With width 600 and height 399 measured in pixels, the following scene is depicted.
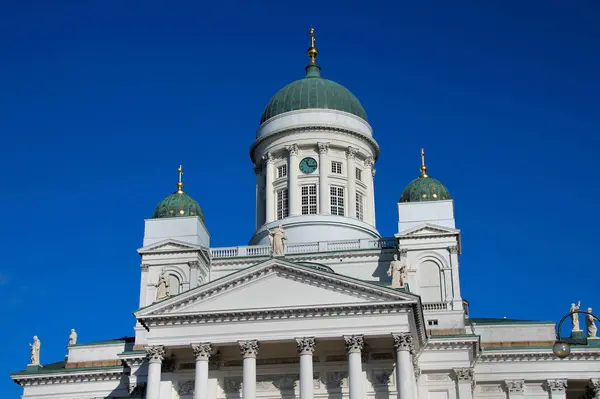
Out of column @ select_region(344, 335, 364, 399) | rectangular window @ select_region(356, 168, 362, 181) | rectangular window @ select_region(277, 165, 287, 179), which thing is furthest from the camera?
rectangular window @ select_region(356, 168, 362, 181)

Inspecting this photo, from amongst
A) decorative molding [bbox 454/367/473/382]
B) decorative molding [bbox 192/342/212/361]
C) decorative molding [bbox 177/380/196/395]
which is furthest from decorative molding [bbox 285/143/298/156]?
decorative molding [bbox 192/342/212/361]

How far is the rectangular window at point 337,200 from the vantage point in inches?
2381

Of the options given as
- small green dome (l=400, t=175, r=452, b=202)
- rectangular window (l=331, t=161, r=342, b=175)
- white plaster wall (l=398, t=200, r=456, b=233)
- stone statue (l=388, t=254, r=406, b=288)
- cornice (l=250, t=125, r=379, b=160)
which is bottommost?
stone statue (l=388, t=254, r=406, b=288)

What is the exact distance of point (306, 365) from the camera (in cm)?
4456

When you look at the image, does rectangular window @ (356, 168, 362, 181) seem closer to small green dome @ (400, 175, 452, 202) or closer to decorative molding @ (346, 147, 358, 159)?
decorative molding @ (346, 147, 358, 159)

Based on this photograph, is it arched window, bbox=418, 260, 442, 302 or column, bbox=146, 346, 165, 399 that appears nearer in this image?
column, bbox=146, 346, 165, 399

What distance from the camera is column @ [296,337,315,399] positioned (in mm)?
44000

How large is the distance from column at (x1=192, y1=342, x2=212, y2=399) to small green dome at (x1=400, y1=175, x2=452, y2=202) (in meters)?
16.4

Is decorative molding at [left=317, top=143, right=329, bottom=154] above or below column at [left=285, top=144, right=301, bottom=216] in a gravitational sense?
above

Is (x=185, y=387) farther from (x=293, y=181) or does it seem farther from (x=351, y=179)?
(x=351, y=179)

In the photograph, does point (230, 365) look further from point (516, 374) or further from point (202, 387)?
point (516, 374)

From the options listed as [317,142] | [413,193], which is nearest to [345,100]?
[317,142]

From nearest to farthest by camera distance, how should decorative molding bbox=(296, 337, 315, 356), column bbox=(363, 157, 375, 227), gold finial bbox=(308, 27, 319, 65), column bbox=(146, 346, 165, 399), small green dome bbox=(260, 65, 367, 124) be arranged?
decorative molding bbox=(296, 337, 315, 356)
column bbox=(146, 346, 165, 399)
column bbox=(363, 157, 375, 227)
small green dome bbox=(260, 65, 367, 124)
gold finial bbox=(308, 27, 319, 65)

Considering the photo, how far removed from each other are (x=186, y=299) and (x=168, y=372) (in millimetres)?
4312
